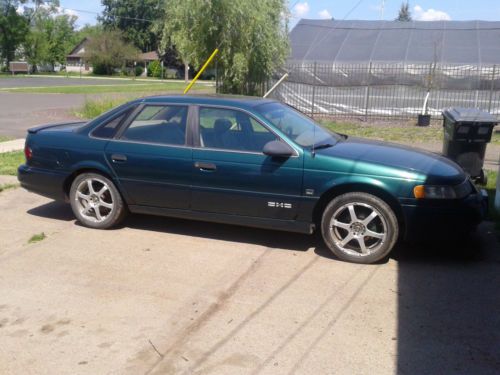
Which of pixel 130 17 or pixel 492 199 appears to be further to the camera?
pixel 130 17

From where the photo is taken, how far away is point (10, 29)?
85.2 meters

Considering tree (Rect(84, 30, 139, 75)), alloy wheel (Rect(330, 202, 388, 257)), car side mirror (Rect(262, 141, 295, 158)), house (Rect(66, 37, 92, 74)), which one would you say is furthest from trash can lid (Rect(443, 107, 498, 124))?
house (Rect(66, 37, 92, 74))

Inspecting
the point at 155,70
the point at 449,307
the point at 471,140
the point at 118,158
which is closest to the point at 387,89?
the point at 471,140

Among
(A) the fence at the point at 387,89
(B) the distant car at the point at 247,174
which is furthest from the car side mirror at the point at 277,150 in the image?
(A) the fence at the point at 387,89

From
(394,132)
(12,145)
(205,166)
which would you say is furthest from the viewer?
(394,132)

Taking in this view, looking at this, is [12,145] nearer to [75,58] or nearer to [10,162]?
[10,162]

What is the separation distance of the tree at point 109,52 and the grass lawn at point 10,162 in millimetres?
68557

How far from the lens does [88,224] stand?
6.67 m

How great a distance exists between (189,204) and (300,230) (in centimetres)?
120

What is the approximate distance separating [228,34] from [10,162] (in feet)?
32.1

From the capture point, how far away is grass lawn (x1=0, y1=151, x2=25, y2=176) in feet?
31.8

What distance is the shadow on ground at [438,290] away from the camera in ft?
12.7

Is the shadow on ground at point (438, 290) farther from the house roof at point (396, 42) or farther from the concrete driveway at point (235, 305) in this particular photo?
the house roof at point (396, 42)

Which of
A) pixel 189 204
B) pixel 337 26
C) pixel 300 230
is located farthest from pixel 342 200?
pixel 337 26
